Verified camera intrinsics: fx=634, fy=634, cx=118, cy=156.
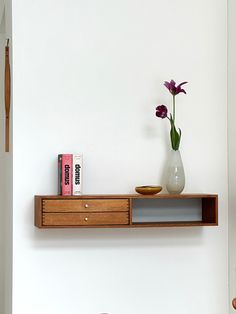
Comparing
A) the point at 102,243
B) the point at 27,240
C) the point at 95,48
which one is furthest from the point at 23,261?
the point at 95,48

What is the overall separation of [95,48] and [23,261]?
1184mm

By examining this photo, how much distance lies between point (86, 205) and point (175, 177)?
0.50m

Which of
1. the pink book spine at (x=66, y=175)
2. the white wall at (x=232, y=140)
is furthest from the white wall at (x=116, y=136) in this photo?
the pink book spine at (x=66, y=175)

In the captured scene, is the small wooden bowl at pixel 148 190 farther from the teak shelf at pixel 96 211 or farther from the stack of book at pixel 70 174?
the stack of book at pixel 70 174

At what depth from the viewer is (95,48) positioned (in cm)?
340

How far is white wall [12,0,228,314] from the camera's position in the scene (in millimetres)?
3295

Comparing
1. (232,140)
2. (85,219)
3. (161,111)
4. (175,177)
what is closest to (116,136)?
(161,111)

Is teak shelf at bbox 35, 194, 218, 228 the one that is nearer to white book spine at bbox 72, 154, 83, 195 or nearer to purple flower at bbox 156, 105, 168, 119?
white book spine at bbox 72, 154, 83, 195

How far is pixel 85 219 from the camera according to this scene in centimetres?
315

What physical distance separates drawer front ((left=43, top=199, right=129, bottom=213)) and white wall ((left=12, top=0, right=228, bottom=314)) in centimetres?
20

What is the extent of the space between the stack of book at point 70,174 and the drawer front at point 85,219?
0.42ft

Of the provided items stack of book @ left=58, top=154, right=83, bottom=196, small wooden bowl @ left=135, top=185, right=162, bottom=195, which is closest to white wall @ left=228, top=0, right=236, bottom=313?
small wooden bowl @ left=135, top=185, right=162, bottom=195

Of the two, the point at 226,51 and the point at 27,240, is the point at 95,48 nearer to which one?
the point at 226,51

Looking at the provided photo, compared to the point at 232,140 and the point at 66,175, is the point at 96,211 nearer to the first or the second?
the point at 66,175
